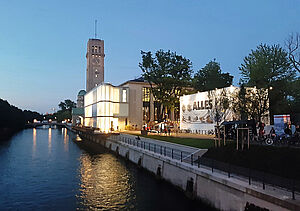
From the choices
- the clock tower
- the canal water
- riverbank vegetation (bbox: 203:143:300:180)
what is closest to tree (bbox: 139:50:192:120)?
the canal water

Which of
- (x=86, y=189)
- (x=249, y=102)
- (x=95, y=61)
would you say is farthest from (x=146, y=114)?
(x=95, y=61)

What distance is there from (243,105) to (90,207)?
81.9 feet

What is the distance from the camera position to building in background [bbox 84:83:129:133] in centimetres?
6138

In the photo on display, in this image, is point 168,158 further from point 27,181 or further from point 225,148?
point 27,181

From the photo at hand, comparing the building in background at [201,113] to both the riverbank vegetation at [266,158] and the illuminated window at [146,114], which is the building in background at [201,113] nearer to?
the riverbank vegetation at [266,158]

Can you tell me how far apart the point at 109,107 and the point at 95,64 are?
53.4 m

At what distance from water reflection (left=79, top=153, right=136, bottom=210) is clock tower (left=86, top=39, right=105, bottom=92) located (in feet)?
260

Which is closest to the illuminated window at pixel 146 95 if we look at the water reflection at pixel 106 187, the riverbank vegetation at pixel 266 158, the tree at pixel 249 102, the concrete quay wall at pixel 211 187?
the tree at pixel 249 102

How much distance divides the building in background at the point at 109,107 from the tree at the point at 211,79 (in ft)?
75.8

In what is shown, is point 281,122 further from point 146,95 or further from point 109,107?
point 146,95

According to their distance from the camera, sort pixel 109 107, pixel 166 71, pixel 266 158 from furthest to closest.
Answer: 1. pixel 109 107
2. pixel 166 71
3. pixel 266 158

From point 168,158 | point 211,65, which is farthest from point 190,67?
point 168,158

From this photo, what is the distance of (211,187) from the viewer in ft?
48.6

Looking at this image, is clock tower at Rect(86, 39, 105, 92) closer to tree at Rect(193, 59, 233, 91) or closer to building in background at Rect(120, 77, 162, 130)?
building in background at Rect(120, 77, 162, 130)
